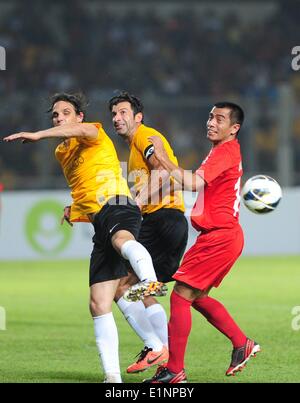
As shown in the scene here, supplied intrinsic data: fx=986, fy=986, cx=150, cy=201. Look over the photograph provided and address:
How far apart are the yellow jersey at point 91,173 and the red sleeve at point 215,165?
0.69 metres

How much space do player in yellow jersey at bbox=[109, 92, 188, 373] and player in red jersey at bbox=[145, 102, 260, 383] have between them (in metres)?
0.65

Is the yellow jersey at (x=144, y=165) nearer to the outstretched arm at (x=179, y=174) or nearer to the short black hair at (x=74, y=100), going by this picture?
the short black hair at (x=74, y=100)

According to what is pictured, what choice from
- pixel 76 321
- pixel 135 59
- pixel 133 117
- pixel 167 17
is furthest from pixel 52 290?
pixel 167 17

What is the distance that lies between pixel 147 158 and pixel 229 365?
70.4 inches

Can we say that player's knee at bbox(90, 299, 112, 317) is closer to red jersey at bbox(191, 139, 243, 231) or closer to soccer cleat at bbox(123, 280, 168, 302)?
soccer cleat at bbox(123, 280, 168, 302)

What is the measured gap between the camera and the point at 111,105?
7848 millimetres

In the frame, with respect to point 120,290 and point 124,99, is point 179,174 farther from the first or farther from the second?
point 120,290

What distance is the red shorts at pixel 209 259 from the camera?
7.03 m


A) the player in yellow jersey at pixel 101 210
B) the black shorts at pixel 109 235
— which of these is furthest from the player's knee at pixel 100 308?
the black shorts at pixel 109 235

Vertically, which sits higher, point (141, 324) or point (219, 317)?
point (219, 317)

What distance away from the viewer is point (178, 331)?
23.0 ft

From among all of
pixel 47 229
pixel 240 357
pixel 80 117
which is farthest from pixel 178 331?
pixel 47 229

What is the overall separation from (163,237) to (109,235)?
4.58 feet

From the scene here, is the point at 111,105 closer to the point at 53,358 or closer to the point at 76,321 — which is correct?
the point at 53,358
